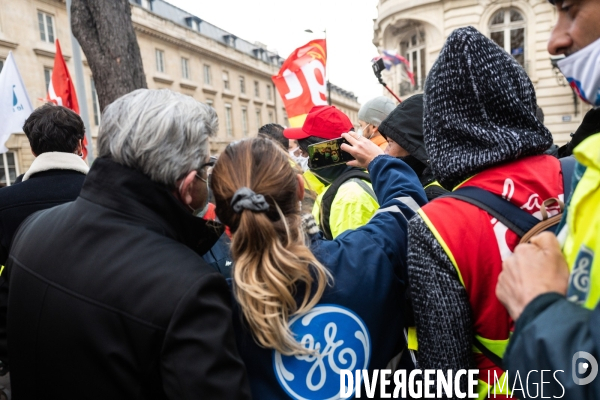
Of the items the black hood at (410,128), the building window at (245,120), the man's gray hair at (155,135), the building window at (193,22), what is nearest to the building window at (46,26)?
the building window at (193,22)

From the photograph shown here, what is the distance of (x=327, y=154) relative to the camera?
7.82 feet

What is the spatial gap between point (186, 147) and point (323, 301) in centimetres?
64

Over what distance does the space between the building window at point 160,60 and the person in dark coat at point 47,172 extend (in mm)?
27182

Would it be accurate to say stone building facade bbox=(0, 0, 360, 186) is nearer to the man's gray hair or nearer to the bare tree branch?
the bare tree branch

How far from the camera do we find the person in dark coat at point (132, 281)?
123 centimetres

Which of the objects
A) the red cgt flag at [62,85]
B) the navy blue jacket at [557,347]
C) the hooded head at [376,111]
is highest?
the red cgt flag at [62,85]

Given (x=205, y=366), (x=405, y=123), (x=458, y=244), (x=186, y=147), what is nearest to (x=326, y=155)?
(x=405, y=123)

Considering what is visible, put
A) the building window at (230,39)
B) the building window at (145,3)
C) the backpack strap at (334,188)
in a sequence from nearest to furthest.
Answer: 1. the backpack strap at (334,188)
2. the building window at (145,3)
3. the building window at (230,39)

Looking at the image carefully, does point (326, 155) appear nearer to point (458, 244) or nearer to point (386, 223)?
point (386, 223)

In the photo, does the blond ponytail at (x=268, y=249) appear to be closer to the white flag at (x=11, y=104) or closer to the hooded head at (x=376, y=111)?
the hooded head at (x=376, y=111)

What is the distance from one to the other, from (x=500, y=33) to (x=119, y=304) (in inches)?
779

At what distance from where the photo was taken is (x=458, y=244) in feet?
4.07

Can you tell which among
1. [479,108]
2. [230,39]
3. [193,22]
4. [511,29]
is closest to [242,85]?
[230,39]

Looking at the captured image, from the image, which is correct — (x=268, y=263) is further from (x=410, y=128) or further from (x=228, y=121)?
(x=228, y=121)
